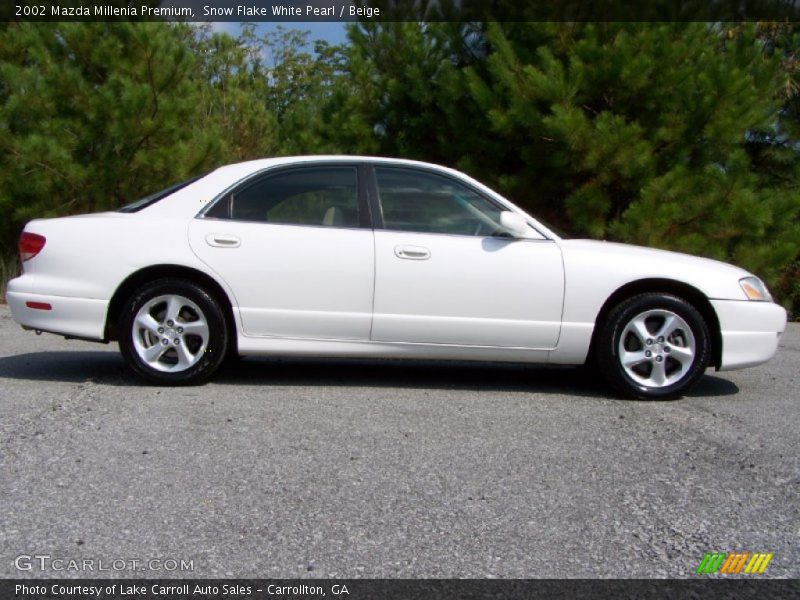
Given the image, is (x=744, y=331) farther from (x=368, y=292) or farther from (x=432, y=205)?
(x=368, y=292)

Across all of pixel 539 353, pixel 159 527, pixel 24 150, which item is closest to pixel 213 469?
pixel 159 527

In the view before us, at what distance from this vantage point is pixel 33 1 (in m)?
13.9

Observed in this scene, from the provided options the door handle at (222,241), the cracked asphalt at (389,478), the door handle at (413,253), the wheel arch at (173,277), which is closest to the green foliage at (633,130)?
the cracked asphalt at (389,478)

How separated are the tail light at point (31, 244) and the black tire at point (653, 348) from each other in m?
3.63

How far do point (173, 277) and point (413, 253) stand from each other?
154 cm

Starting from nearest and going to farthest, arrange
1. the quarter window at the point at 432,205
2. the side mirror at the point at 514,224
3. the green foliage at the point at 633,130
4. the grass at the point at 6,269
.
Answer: the side mirror at the point at 514,224 < the quarter window at the point at 432,205 < the green foliage at the point at 633,130 < the grass at the point at 6,269

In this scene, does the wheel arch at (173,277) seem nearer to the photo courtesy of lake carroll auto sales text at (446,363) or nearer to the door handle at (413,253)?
the photo courtesy of lake carroll auto sales text at (446,363)

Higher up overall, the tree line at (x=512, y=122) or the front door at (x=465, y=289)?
the tree line at (x=512, y=122)

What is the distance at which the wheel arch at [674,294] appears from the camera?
6316 mm

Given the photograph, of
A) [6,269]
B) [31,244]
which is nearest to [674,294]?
[31,244]

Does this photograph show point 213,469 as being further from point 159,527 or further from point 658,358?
point 658,358

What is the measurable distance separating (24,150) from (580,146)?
7.26 meters

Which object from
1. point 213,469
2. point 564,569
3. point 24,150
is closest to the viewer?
point 564,569

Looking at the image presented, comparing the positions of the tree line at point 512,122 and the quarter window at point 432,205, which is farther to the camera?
the tree line at point 512,122
